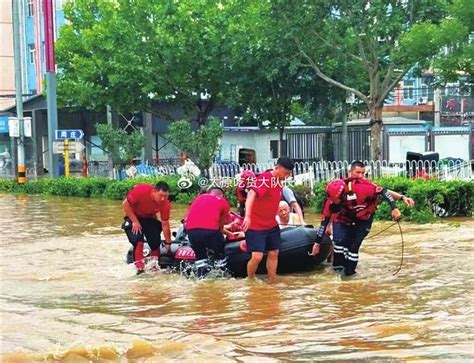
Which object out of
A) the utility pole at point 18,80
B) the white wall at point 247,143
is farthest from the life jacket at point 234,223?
the white wall at point 247,143

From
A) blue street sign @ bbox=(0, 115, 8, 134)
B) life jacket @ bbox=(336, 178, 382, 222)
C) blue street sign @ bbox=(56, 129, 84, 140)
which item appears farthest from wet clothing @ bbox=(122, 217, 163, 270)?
blue street sign @ bbox=(0, 115, 8, 134)

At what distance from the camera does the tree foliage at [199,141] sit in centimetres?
2381

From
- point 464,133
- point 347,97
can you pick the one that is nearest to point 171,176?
point 347,97

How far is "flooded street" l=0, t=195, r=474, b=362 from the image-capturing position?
677 cm

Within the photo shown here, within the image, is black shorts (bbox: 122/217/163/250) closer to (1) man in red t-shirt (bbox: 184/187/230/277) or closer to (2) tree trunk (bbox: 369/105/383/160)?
(1) man in red t-shirt (bbox: 184/187/230/277)

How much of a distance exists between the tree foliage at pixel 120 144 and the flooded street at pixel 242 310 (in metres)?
14.4

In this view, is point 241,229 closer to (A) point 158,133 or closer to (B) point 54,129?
(B) point 54,129

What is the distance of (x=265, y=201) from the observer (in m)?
9.71

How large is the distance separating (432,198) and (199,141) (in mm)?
8801

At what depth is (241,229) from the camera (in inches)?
421

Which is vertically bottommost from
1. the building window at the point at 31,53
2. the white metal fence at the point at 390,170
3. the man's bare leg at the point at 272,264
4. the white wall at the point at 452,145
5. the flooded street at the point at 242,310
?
the flooded street at the point at 242,310

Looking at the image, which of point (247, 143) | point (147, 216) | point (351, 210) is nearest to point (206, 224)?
point (147, 216)

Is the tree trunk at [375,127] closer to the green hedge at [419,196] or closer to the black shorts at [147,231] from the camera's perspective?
the green hedge at [419,196]

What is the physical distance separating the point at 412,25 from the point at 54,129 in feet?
45.2
